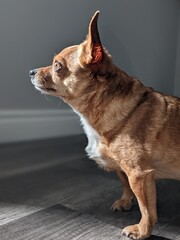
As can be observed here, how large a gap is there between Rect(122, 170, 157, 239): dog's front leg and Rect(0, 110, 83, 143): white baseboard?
45.3 inches

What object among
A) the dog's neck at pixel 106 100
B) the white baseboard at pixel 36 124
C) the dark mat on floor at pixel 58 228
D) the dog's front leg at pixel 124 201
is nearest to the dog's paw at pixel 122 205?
the dog's front leg at pixel 124 201

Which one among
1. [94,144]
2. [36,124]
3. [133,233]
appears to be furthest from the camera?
[36,124]

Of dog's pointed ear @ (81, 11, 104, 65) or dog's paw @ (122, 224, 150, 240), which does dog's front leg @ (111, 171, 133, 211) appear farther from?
dog's pointed ear @ (81, 11, 104, 65)

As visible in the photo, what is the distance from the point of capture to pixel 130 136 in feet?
3.13

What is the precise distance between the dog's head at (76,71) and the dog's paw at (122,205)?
1.18 feet

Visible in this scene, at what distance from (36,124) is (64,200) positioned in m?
1.04

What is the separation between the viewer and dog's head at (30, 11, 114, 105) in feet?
3.16

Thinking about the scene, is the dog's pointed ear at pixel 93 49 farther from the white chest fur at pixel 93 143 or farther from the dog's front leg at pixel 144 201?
the dog's front leg at pixel 144 201

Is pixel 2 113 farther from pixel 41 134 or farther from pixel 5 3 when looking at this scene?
pixel 5 3

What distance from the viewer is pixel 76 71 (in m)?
1.01

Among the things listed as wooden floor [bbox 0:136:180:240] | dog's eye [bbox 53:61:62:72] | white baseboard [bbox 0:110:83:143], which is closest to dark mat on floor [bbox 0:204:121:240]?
wooden floor [bbox 0:136:180:240]

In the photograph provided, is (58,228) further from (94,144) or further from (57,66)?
(57,66)

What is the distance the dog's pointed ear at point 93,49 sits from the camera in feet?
3.01

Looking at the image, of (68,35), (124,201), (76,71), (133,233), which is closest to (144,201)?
(133,233)
